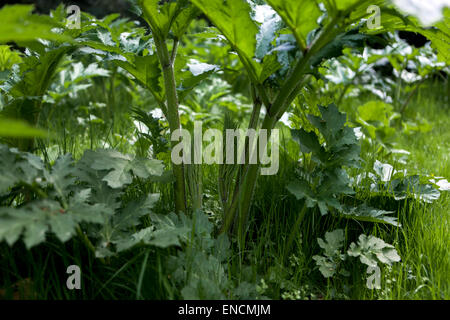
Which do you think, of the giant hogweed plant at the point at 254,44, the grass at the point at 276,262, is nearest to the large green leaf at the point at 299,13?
the giant hogweed plant at the point at 254,44

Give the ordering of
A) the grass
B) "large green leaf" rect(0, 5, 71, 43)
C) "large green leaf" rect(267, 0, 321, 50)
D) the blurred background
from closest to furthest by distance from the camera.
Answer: "large green leaf" rect(0, 5, 71, 43)
"large green leaf" rect(267, 0, 321, 50)
the grass
the blurred background

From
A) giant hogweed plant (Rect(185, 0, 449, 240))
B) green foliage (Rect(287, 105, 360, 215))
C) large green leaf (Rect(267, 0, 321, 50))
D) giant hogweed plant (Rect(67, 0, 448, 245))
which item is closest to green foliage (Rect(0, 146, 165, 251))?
giant hogweed plant (Rect(67, 0, 448, 245))

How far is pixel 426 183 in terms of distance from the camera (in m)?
1.81

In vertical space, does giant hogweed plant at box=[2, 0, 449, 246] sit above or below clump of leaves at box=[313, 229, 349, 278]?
above

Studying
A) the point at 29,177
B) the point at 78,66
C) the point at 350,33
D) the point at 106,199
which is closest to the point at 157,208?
the point at 106,199

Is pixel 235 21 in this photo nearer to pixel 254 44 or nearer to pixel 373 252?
pixel 254 44

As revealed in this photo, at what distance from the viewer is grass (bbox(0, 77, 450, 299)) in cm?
125

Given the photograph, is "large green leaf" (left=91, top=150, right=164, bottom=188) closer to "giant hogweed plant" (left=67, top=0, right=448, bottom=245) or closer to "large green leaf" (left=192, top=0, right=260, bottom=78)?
"giant hogweed plant" (left=67, top=0, right=448, bottom=245)

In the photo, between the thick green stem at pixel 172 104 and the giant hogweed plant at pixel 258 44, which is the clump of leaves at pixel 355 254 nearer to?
the giant hogweed plant at pixel 258 44

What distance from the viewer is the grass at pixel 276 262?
1251mm

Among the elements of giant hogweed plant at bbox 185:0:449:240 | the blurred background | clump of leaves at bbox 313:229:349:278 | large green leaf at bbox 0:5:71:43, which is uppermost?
the blurred background

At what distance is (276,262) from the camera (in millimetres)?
1379

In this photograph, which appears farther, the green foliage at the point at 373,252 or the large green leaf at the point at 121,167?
the green foliage at the point at 373,252
